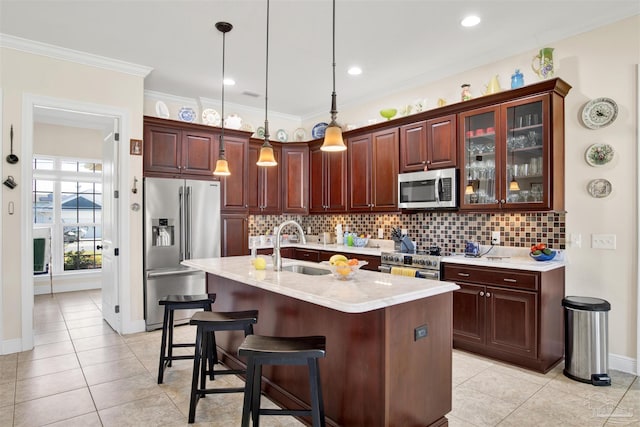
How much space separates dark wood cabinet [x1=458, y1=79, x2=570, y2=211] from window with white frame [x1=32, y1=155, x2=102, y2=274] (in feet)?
20.7

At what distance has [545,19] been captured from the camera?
10.7 ft

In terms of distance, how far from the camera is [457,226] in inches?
170

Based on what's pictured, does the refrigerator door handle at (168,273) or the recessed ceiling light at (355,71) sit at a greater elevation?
the recessed ceiling light at (355,71)

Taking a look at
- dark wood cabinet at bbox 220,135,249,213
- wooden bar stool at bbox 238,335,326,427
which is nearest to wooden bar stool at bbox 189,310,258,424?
wooden bar stool at bbox 238,335,326,427

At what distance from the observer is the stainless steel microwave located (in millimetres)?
3975

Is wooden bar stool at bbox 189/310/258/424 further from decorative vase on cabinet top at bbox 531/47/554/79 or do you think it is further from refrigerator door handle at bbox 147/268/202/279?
decorative vase on cabinet top at bbox 531/47/554/79

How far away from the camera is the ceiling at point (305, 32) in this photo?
3.08m

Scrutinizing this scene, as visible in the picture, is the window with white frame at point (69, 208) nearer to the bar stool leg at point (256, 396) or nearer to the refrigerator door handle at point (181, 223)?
the refrigerator door handle at point (181, 223)

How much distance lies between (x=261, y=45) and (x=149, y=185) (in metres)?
2.04

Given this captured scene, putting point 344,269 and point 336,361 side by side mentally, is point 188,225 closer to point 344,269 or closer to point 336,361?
point 344,269

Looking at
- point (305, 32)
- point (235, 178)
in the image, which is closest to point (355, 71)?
point (305, 32)

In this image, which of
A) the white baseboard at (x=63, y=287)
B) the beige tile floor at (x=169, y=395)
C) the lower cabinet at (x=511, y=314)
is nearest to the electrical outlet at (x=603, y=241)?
the lower cabinet at (x=511, y=314)

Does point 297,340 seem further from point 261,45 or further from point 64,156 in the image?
point 64,156

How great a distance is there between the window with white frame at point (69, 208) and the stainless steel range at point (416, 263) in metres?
5.50
